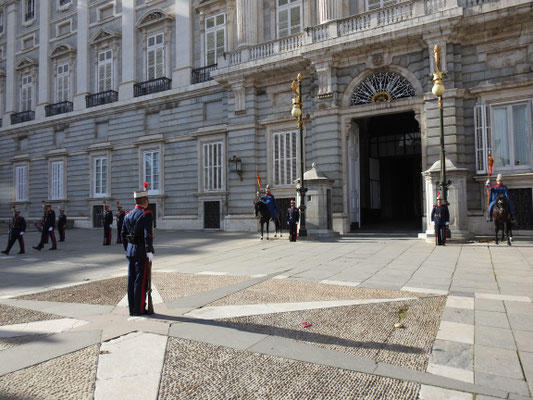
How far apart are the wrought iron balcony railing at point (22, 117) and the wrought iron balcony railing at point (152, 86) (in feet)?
38.6

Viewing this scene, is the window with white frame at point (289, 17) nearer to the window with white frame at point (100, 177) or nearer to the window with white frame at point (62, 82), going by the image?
the window with white frame at point (100, 177)

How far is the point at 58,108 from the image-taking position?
28.3m

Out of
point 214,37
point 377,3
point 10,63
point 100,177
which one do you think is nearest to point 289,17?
point 377,3

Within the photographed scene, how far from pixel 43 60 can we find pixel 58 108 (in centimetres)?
448

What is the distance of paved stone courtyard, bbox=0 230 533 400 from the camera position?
2980 millimetres

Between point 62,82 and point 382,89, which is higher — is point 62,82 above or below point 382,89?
above

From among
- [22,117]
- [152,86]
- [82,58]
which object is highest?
[82,58]

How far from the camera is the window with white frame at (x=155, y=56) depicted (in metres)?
23.9

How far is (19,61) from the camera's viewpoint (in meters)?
30.9

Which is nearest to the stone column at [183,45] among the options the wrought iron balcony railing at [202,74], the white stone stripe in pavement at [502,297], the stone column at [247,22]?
the wrought iron balcony railing at [202,74]

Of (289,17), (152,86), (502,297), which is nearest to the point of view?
(502,297)

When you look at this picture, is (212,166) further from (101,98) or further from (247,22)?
(101,98)

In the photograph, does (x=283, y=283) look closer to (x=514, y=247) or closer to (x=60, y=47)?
(x=514, y=247)

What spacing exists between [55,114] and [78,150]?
14.0 feet
